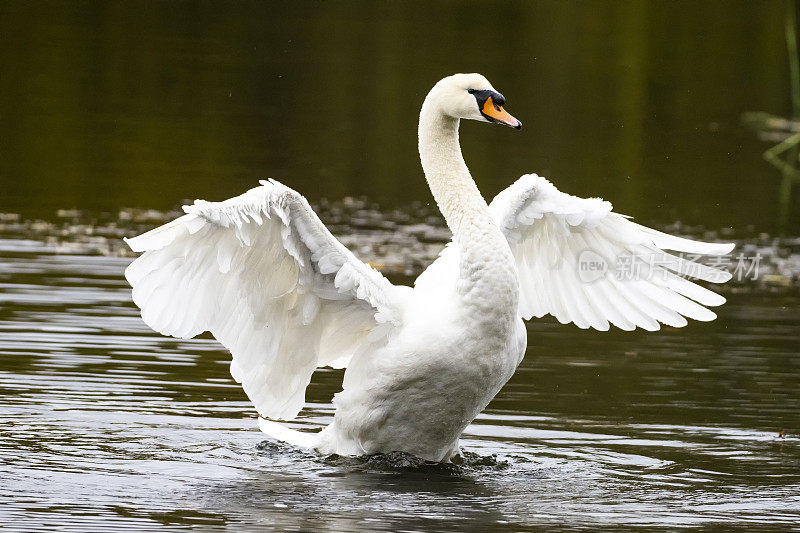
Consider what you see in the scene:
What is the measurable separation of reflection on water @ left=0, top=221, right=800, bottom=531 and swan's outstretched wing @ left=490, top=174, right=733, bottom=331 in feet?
2.10

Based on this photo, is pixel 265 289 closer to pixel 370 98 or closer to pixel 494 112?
pixel 494 112

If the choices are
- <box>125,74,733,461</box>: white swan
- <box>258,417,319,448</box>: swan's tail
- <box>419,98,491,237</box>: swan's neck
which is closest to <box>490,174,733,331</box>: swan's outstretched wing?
<box>125,74,733,461</box>: white swan

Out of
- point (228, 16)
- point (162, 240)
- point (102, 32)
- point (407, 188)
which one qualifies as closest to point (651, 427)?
point (162, 240)

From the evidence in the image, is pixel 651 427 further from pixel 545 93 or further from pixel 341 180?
pixel 545 93

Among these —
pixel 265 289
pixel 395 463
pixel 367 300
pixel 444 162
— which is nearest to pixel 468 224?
pixel 444 162

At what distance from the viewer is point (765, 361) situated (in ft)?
35.4

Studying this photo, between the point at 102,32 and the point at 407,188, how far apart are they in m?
12.9

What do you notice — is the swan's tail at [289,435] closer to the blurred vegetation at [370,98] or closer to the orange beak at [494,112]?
the orange beak at [494,112]

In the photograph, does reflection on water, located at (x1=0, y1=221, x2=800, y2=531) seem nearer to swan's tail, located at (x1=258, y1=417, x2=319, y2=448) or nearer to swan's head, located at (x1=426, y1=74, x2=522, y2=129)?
swan's tail, located at (x1=258, y1=417, x2=319, y2=448)

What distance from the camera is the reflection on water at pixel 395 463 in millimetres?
7391

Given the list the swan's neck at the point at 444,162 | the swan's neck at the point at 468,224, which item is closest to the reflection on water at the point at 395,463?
the swan's neck at the point at 468,224

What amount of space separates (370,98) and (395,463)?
1551cm

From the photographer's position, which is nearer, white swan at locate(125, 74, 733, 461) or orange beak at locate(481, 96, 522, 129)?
white swan at locate(125, 74, 733, 461)

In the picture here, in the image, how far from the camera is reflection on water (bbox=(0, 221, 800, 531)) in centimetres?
739
